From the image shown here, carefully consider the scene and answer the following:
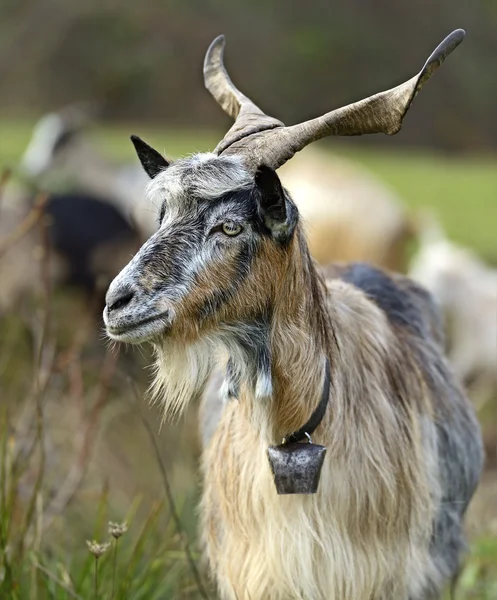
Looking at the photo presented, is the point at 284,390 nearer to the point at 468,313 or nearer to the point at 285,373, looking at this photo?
the point at 285,373

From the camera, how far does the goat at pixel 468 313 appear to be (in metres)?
10.2

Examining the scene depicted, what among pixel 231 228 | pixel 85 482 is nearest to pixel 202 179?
pixel 231 228

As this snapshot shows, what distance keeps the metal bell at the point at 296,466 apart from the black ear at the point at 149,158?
1.01 m

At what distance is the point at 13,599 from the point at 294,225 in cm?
184

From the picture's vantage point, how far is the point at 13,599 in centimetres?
382

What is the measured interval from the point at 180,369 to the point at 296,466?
1.63 ft

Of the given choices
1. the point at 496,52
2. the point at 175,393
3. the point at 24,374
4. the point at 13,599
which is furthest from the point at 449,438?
the point at 496,52

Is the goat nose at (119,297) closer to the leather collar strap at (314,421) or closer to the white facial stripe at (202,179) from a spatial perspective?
the white facial stripe at (202,179)

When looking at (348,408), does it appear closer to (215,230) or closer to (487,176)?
(215,230)

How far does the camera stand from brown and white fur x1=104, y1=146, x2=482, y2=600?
3043 mm

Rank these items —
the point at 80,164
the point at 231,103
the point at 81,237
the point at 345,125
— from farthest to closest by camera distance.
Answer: the point at 80,164, the point at 81,237, the point at 231,103, the point at 345,125

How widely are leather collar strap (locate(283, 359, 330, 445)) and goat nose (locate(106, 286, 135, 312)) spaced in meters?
0.81

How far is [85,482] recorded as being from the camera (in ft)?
20.6

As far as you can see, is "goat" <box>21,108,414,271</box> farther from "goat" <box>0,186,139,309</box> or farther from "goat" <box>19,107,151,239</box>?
"goat" <box>0,186,139,309</box>
